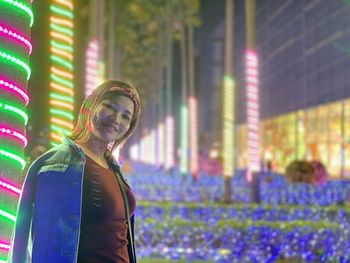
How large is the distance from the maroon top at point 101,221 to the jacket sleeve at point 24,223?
254mm

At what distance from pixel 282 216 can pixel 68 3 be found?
8.97 metres

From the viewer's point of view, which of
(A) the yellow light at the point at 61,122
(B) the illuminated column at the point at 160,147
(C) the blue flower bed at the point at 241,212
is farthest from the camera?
(B) the illuminated column at the point at 160,147

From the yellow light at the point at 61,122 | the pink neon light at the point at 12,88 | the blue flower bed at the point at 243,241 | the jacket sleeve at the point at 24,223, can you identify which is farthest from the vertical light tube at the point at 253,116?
the jacket sleeve at the point at 24,223

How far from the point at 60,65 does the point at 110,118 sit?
606cm

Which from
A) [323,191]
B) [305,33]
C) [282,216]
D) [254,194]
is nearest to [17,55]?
[282,216]

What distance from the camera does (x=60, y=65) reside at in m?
9.43

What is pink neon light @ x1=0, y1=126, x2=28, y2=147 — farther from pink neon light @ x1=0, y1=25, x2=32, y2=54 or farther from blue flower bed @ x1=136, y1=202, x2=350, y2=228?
blue flower bed @ x1=136, y1=202, x2=350, y2=228

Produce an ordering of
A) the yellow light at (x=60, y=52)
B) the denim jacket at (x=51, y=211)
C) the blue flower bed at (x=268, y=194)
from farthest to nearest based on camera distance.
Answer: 1. the blue flower bed at (x=268, y=194)
2. the yellow light at (x=60, y=52)
3. the denim jacket at (x=51, y=211)

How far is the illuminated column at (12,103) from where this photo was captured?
168 inches

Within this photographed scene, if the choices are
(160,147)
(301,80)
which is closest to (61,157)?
(301,80)

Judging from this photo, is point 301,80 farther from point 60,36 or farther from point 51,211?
point 51,211

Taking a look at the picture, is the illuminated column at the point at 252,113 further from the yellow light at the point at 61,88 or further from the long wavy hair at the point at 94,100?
the long wavy hair at the point at 94,100

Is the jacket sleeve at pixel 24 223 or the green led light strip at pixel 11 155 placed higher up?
the green led light strip at pixel 11 155

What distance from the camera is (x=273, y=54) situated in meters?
60.6
